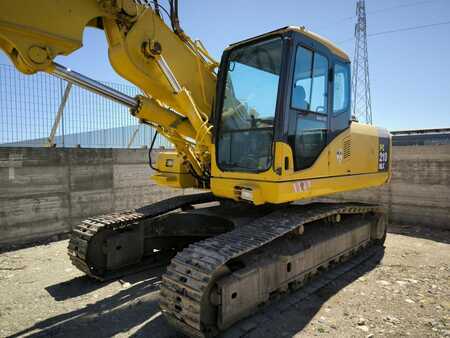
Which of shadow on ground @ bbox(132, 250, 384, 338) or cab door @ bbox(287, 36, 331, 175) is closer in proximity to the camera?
shadow on ground @ bbox(132, 250, 384, 338)

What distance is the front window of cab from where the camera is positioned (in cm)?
379

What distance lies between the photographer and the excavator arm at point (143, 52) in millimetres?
2908

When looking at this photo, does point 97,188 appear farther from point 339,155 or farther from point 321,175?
point 339,155

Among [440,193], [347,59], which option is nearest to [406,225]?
[440,193]

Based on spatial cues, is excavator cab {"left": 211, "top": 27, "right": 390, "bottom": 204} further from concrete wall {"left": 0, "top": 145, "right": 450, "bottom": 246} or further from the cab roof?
concrete wall {"left": 0, "top": 145, "right": 450, "bottom": 246}

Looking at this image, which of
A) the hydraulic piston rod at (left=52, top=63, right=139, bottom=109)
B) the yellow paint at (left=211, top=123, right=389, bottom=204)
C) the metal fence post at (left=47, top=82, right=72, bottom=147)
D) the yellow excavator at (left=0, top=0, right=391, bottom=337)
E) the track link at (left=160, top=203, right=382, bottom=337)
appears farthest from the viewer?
the metal fence post at (left=47, top=82, right=72, bottom=147)

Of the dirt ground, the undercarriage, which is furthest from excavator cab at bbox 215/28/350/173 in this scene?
the dirt ground

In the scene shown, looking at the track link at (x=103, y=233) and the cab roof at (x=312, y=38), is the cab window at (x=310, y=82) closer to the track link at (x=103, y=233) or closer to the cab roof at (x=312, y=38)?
the cab roof at (x=312, y=38)

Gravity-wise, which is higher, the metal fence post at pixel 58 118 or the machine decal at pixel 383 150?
the metal fence post at pixel 58 118

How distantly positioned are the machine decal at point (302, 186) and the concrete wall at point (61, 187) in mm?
4862

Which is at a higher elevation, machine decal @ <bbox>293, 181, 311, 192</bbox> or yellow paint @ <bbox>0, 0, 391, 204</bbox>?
yellow paint @ <bbox>0, 0, 391, 204</bbox>

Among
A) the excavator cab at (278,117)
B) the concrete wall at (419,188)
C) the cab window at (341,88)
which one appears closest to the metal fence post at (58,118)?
the excavator cab at (278,117)

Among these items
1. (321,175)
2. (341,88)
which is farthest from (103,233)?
(341,88)

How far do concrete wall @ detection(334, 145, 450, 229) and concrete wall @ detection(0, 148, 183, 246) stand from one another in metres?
5.97
